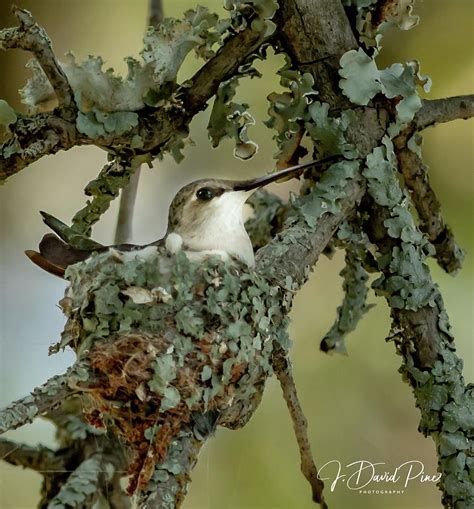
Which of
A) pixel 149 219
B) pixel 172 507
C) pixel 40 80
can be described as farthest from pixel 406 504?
pixel 40 80

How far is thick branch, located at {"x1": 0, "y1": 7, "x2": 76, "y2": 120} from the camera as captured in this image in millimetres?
919

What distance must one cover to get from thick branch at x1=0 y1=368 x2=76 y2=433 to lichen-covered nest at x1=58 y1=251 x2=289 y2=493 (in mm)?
34

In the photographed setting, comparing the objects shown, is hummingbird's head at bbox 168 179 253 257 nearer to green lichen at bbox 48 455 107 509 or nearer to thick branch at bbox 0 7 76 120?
thick branch at bbox 0 7 76 120

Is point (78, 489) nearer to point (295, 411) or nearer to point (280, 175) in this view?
point (295, 411)

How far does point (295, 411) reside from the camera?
3.65 ft

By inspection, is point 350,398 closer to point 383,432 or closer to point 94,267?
point 383,432

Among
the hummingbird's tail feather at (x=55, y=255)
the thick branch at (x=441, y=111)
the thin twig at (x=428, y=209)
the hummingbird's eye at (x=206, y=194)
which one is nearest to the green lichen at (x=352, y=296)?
the thin twig at (x=428, y=209)

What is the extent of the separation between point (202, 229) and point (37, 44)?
1.02 feet

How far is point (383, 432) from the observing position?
1.67 metres

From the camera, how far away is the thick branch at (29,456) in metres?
1.56

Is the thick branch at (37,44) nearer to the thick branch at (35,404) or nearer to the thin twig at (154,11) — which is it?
the thick branch at (35,404)

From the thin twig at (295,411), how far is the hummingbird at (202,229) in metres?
0.13

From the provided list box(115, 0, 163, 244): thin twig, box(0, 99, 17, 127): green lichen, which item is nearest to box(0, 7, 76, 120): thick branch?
box(0, 99, 17, 127): green lichen

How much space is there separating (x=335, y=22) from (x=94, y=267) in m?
0.47
